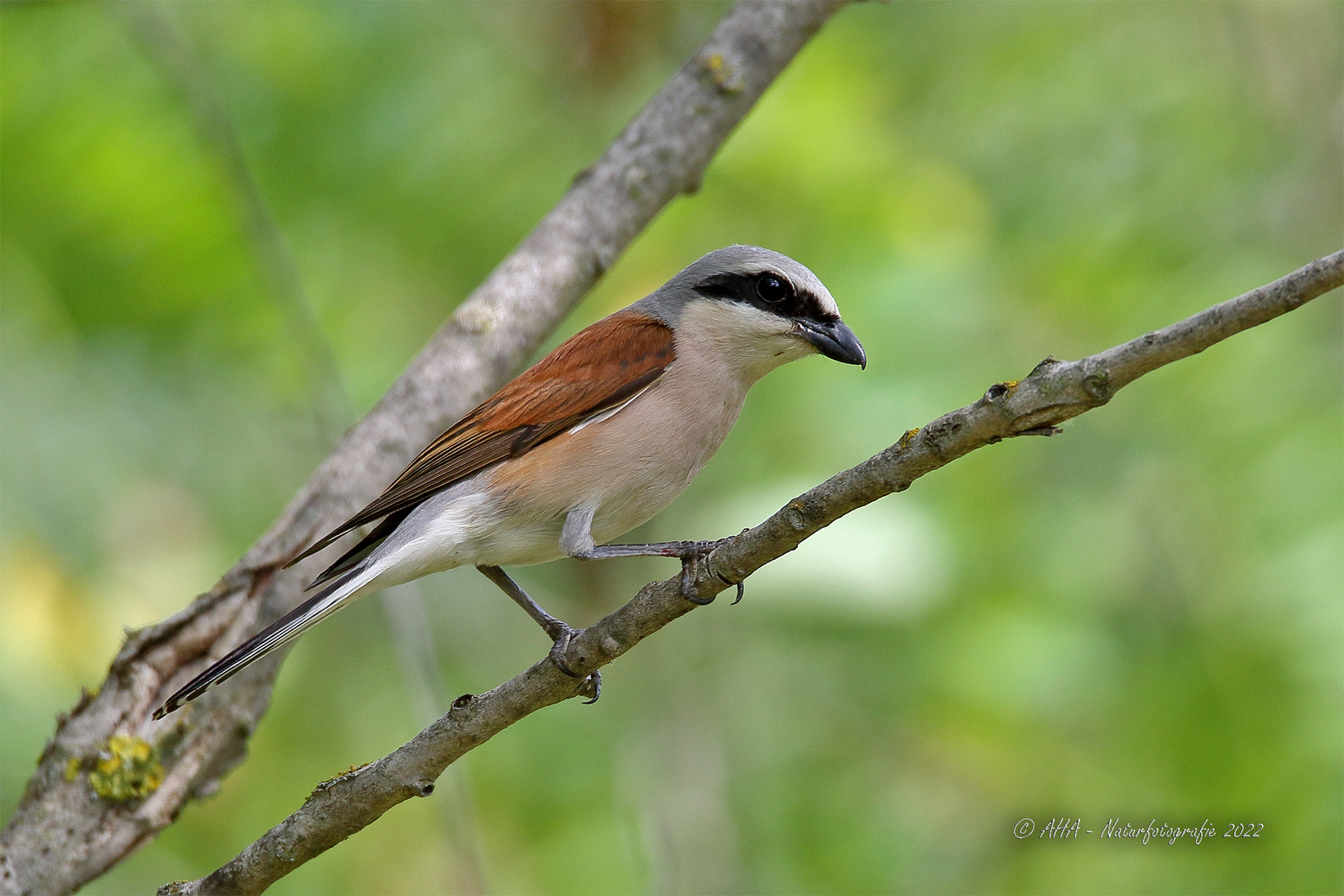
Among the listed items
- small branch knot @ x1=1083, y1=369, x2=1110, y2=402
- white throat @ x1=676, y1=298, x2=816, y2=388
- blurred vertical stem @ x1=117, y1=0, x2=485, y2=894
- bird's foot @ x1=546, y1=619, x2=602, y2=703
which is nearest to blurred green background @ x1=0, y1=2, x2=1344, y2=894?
blurred vertical stem @ x1=117, y1=0, x2=485, y2=894

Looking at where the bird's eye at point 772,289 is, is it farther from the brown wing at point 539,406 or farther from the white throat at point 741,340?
the brown wing at point 539,406

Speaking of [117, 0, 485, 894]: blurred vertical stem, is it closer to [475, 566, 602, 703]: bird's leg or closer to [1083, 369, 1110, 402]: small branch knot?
[475, 566, 602, 703]: bird's leg

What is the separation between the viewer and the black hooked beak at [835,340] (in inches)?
140

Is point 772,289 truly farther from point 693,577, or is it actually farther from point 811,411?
point 693,577

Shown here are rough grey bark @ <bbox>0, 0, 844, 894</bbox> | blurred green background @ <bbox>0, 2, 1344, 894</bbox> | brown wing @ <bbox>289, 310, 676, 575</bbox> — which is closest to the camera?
rough grey bark @ <bbox>0, 0, 844, 894</bbox>

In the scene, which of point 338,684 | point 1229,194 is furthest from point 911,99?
point 338,684

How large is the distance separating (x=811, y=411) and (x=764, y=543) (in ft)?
7.16

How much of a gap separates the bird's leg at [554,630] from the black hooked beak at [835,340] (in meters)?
1.21

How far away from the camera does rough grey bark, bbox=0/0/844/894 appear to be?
3.22m

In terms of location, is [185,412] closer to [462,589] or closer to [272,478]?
[272,478]

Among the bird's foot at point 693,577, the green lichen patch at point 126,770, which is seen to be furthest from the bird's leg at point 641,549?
the green lichen patch at point 126,770

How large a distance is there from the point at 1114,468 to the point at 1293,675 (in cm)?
126

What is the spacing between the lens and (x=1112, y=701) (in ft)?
13.8

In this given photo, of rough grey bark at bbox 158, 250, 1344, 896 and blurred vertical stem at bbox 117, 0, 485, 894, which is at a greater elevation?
blurred vertical stem at bbox 117, 0, 485, 894
